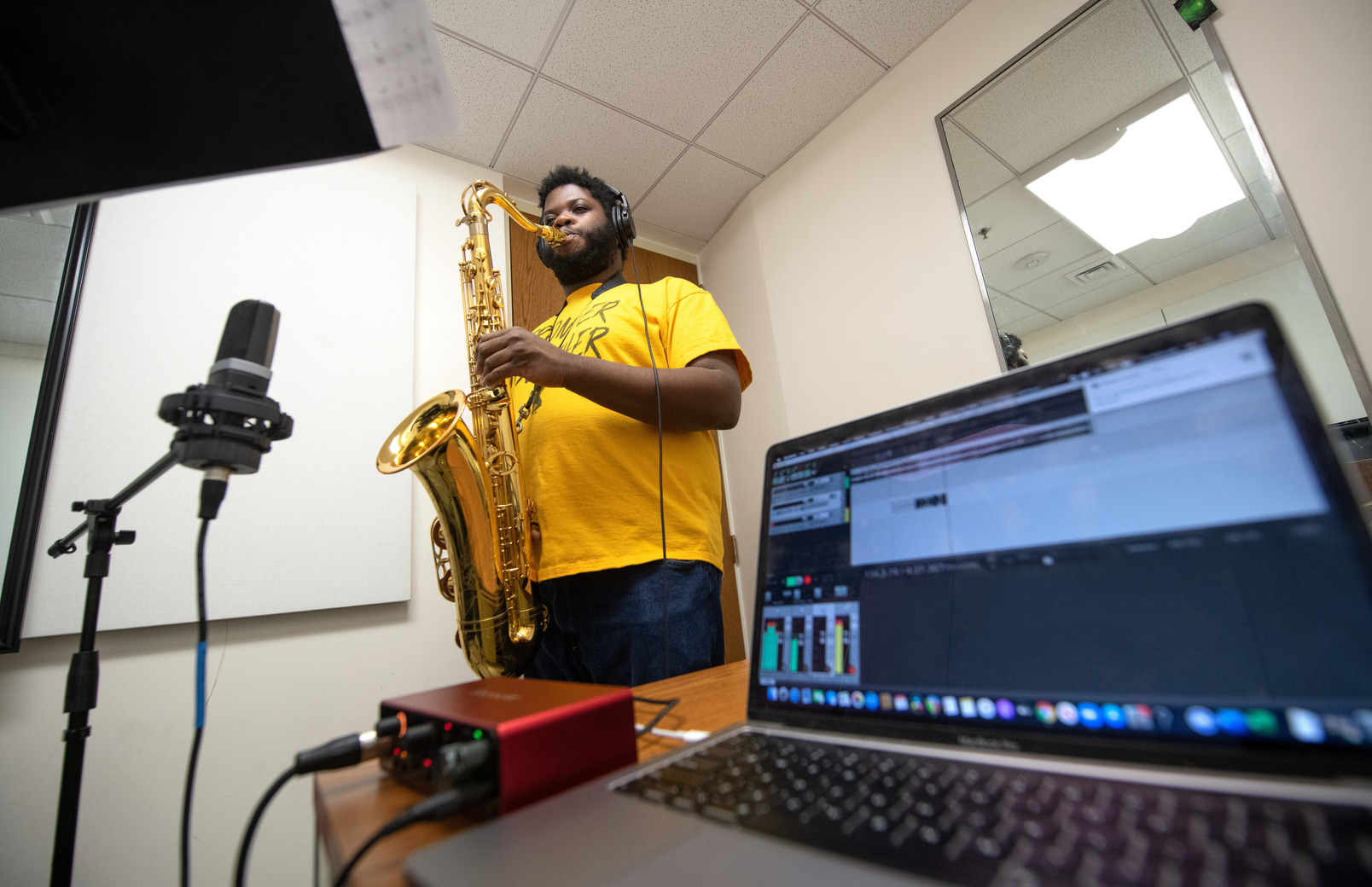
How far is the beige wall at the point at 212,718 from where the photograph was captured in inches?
44.3

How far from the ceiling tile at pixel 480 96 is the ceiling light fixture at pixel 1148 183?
174cm

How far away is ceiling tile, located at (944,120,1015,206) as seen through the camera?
176cm

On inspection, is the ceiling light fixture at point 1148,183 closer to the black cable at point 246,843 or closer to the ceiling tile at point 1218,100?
the ceiling tile at point 1218,100

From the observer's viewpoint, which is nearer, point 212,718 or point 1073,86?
point 212,718

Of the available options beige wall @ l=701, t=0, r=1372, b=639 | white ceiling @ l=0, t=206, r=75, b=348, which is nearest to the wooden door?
beige wall @ l=701, t=0, r=1372, b=639

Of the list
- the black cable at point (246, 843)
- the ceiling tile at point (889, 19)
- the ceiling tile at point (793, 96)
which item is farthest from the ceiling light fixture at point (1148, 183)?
the black cable at point (246, 843)

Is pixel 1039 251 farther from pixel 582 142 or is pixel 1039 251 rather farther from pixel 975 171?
pixel 582 142

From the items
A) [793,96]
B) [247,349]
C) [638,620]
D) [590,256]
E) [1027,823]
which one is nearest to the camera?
[1027,823]

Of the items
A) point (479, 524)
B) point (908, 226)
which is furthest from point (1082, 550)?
point (908, 226)

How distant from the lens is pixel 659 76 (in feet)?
6.28

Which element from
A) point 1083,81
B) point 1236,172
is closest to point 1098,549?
point 1236,172

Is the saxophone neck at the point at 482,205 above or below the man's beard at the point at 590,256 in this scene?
above

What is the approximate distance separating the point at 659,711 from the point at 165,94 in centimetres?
76

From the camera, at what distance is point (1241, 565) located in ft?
1.05
